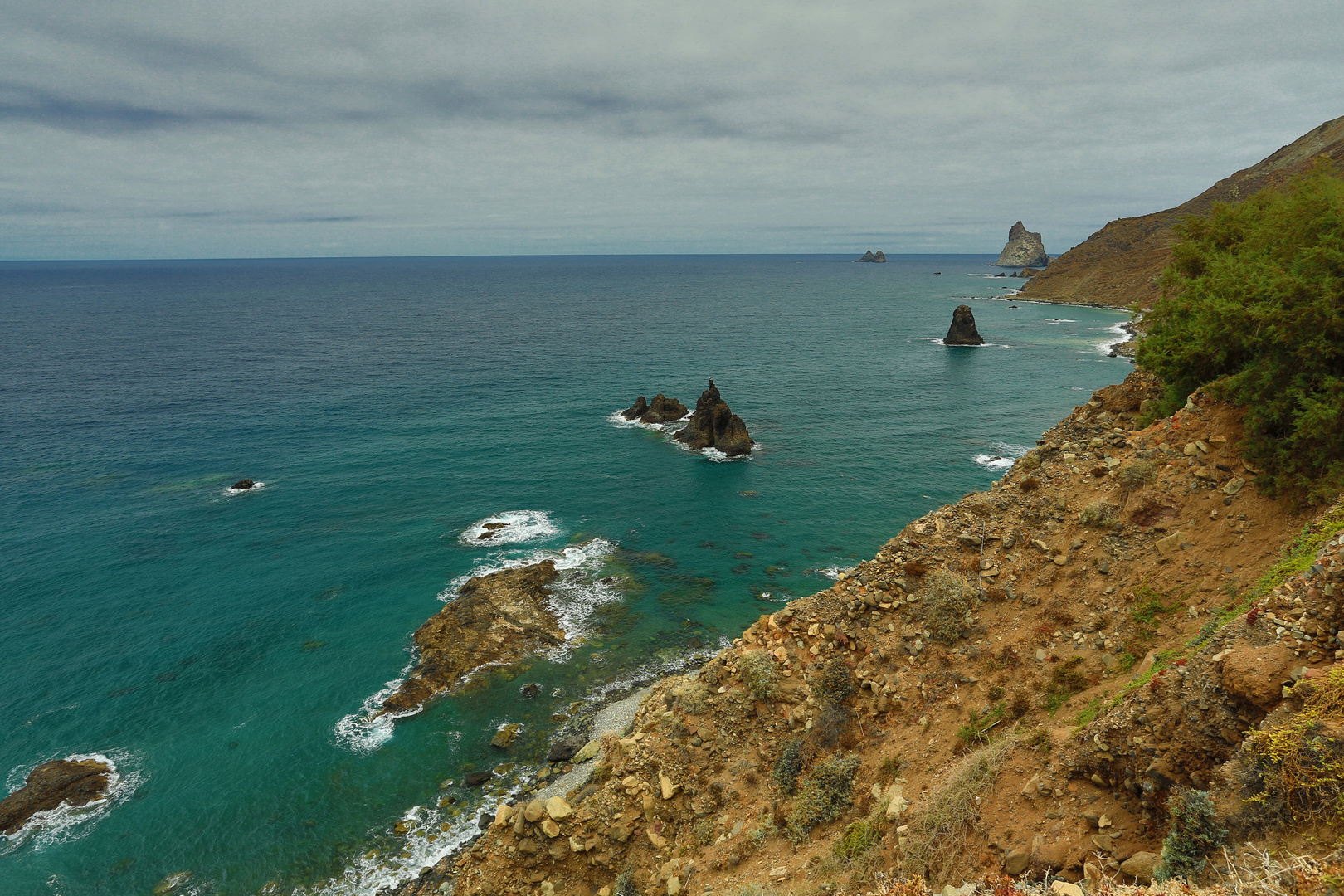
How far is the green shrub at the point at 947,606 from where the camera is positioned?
19.6m

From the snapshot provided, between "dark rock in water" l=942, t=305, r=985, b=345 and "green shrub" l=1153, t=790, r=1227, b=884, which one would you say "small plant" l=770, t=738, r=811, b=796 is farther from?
"dark rock in water" l=942, t=305, r=985, b=345

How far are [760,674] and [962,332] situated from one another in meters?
132

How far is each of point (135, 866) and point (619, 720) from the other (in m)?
21.6

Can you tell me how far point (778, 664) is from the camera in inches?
827

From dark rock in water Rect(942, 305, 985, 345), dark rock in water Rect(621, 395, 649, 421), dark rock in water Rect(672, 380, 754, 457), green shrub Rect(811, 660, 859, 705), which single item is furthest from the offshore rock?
dark rock in water Rect(942, 305, 985, 345)

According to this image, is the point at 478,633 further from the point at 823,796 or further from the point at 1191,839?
the point at 1191,839

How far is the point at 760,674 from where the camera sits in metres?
20.8

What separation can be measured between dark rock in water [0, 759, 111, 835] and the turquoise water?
959 mm

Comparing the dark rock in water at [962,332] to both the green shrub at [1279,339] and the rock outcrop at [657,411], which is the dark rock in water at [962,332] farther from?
the green shrub at [1279,339]

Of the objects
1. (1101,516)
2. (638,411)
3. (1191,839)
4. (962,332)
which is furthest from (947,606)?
(962,332)

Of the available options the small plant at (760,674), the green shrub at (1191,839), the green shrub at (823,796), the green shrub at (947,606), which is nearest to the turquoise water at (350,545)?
the small plant at (760,674)

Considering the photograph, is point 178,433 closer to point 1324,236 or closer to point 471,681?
point 471,681

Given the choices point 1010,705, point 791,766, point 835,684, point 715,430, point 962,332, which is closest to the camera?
point 1010,705

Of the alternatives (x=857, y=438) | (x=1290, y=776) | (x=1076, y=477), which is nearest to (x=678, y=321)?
(x=857, y=438)
